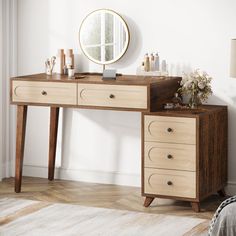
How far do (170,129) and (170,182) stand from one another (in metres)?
0.37

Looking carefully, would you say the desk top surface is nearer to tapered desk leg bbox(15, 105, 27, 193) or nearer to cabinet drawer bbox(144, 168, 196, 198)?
tapered desk leg bbox(15, 105, 27, 193)

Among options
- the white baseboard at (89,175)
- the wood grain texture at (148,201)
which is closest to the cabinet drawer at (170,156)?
the wood grain texture at (148,201)

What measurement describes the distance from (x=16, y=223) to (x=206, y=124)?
1435 millimetres

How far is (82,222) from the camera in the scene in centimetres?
465

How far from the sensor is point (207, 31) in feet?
17.6

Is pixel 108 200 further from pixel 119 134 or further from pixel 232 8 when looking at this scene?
pixel 232 8

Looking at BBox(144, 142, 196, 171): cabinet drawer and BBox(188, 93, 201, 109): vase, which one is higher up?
BBox(188, 93, 201, 109): vase

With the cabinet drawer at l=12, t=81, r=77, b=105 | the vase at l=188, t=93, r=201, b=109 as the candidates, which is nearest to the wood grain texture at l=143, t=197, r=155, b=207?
the vase at l=188, t=93, r=201, b=109

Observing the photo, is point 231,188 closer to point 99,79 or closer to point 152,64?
point 152,64

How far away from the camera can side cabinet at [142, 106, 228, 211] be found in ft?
16.1

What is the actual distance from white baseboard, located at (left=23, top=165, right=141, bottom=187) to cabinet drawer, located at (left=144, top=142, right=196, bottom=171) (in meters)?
0.69

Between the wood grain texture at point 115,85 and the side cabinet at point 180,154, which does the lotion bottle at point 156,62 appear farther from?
the side cabinet at point 180,154

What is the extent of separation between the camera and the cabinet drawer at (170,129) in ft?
16.0

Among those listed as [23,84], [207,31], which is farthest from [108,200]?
[207,31]
